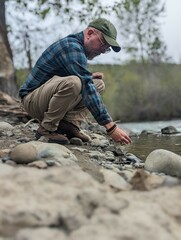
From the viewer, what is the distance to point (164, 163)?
3.44 m

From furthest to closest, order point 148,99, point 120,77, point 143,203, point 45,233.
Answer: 1. point 120,77
2. point 148,99
3. point 143,203
4. point 45,233

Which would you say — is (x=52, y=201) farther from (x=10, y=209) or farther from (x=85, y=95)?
(x=85, y=95)

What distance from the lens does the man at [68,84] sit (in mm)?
3490

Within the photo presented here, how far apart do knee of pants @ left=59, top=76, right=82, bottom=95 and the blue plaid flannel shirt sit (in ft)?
0.11

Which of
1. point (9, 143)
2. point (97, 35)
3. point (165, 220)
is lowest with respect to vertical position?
point (9, 143)

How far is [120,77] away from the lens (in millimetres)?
34188

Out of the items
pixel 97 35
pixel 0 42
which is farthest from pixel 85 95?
pixel 0 42

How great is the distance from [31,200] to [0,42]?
7473 millimetres

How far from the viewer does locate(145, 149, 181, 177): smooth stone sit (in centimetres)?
340

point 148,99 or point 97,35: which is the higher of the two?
point 97,35

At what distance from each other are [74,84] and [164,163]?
0.95m

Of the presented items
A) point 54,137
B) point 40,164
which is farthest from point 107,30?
point 40,164

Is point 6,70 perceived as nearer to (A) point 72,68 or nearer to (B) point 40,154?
(A) point 72,68

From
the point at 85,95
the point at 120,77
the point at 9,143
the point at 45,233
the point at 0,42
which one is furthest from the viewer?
the point at 120,77
